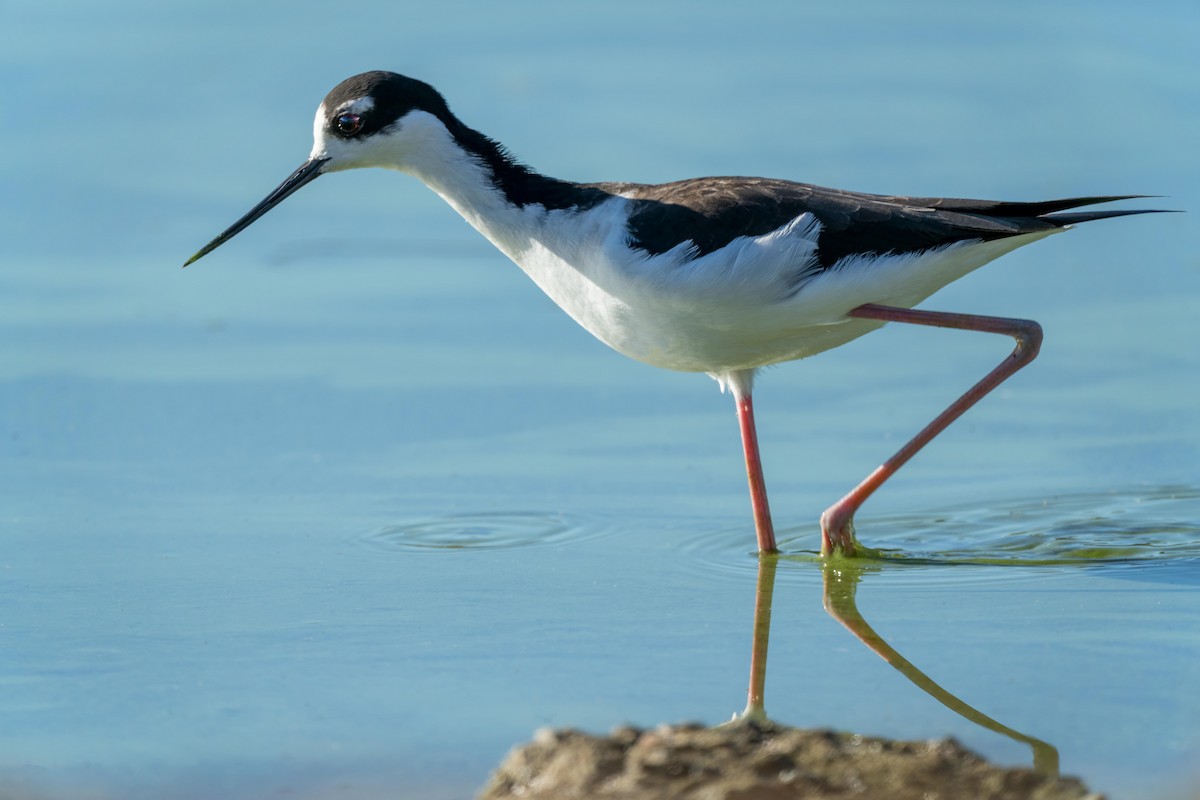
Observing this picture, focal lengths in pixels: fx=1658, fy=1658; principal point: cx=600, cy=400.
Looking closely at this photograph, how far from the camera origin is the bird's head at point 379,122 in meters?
6.77

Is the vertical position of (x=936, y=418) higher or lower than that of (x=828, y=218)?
lower

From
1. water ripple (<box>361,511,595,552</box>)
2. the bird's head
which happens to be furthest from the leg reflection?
the bird's head

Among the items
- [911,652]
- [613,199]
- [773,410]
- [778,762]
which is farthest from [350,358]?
[778,762]

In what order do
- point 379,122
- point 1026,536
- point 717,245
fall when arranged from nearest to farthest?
→ 1. point 717,245
2. point 1026,536
3. point 379,122

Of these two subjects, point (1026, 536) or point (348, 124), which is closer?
point (1026, 536)

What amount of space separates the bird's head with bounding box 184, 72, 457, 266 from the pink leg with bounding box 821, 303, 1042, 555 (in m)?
1.91

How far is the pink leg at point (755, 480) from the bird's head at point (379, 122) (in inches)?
67.0

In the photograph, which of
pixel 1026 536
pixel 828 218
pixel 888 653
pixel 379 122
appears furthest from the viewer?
pixel 379 122

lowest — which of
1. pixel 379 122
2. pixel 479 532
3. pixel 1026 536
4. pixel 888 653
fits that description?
pixel 888 653

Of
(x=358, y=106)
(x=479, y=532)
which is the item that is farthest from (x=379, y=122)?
(x=479, y=532)

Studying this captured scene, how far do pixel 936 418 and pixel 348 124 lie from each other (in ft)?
8.87

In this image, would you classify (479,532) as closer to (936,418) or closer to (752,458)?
(752,458)

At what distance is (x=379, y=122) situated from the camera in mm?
6785

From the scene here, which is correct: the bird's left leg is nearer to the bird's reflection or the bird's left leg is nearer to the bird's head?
the bird's reflection
